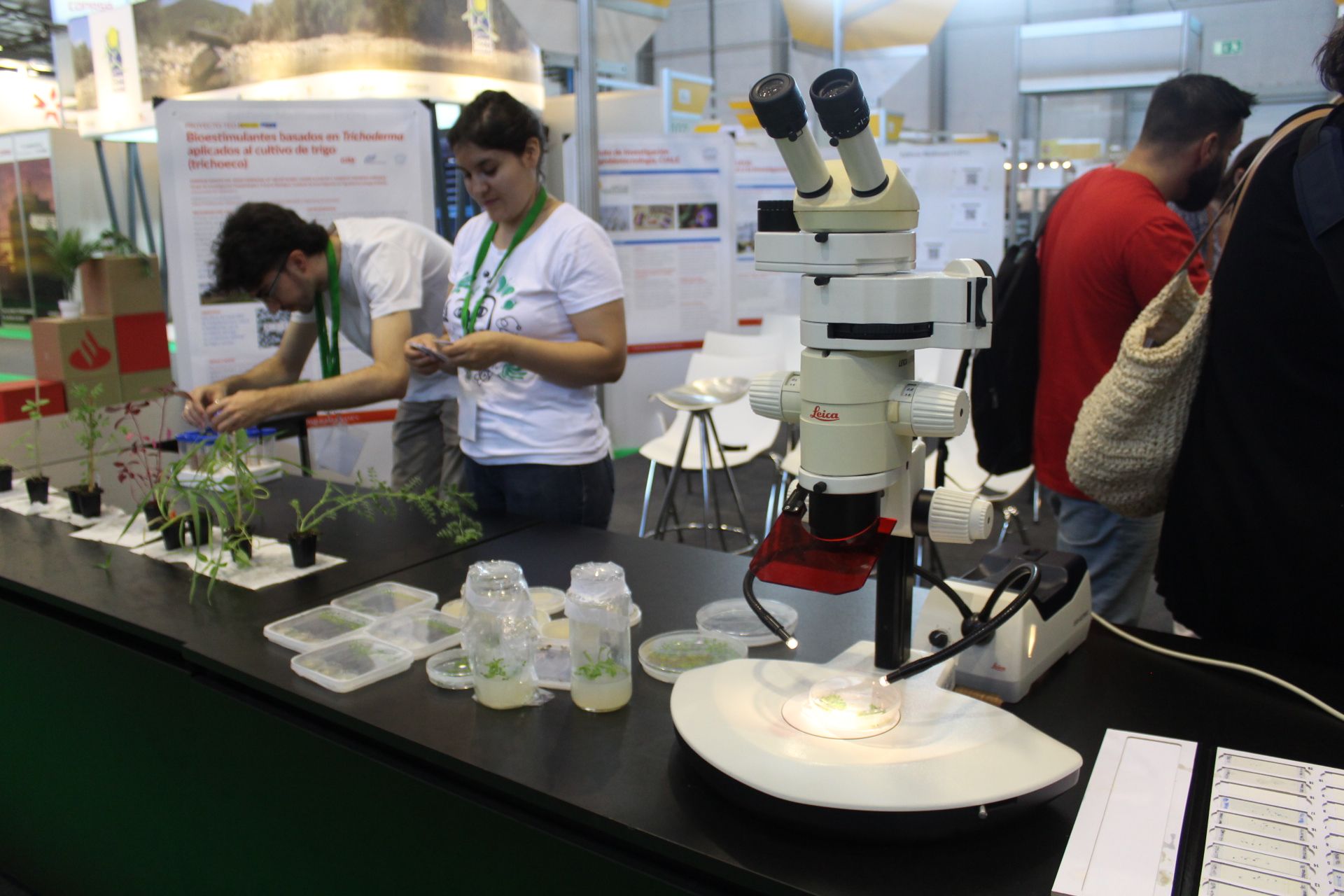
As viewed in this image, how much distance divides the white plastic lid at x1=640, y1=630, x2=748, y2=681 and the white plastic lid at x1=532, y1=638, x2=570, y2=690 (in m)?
0.10

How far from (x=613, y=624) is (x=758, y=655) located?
0.89ft

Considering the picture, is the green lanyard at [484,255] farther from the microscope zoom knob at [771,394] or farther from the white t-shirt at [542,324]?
the microscope zoom knob at [771,394]

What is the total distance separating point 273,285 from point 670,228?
3200 millimetres

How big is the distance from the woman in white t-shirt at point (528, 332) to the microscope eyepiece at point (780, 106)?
121 cm

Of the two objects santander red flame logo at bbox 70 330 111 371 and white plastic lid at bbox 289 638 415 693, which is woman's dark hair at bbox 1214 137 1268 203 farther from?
santander red flame logo at bbox 70 330 111 371

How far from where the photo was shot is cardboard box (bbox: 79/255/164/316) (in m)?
4.62

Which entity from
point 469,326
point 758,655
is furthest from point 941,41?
point 758,655

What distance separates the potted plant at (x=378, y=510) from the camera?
181 centimetres

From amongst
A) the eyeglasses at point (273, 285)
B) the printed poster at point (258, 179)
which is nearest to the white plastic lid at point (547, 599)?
the eyeglasses at point (273, 285)

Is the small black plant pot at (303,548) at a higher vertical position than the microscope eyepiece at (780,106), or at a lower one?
lower

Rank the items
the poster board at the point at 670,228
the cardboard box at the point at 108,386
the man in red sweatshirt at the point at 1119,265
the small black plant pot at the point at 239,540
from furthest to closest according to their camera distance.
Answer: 1. the poster board at the point at 670,228
2. the cardboard box at the point at 108,386
3. the man in red sweatshirt at the point at 1119,265
4. the small black plant pot at the point at 239,540

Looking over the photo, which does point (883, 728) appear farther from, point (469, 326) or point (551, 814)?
point (469, 326)

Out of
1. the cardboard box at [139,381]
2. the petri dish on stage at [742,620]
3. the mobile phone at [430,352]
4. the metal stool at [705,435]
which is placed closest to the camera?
the petri dish on stage at [742,620]

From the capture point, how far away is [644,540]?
1.92m
